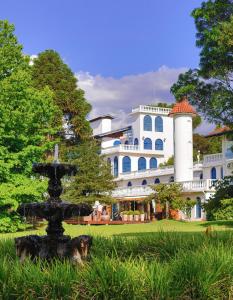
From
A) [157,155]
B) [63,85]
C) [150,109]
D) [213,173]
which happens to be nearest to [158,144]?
[157,155]

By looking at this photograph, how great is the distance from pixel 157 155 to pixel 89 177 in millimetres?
30818

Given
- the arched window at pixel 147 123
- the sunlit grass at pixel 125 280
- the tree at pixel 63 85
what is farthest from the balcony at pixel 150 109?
the sunlit grass at pixel 125 280

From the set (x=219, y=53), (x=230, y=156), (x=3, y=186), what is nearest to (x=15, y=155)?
(x=3, y=186)

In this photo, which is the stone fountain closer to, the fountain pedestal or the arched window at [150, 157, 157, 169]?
the fountain pedestal

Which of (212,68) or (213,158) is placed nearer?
(212,68)

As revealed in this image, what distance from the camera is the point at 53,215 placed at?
12.4 m

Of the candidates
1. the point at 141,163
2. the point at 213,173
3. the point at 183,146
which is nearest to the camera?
the point at 183,146

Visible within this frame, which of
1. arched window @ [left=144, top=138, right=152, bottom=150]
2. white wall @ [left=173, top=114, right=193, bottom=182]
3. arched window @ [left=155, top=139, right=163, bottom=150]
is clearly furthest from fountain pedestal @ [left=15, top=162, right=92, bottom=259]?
arched window @ [left=155, top=139, right=163, bottom=150]

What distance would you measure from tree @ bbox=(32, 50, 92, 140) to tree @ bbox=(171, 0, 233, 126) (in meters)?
19.5

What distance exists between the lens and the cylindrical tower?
2062 inches

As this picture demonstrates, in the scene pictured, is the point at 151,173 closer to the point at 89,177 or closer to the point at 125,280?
the point at 89,177

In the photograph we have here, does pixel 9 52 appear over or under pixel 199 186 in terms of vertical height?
over

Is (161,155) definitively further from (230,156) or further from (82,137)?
(82,137)

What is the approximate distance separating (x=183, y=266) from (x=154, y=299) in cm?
100
